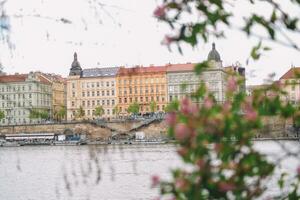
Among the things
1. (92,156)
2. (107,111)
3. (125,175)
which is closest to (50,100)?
(92,156)

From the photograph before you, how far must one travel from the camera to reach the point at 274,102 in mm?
1737

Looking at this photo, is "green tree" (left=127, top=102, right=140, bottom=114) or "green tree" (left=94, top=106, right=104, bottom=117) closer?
"green tree" (left=127, top=102, right=140, bottom=114)

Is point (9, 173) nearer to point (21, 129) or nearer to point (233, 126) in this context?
point (233, 126)

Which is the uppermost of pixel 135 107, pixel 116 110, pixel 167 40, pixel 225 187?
pixel 116 110

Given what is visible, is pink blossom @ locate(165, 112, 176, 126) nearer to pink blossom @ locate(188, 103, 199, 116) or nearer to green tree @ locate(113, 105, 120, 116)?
pink blossom @ locate(188, 103, 199, 116)

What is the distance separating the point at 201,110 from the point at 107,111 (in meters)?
76.4

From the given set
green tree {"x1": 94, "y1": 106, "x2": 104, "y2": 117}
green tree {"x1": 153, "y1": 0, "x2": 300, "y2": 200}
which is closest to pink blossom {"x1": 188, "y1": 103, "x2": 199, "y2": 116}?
green tree {"x1": 153, "y1": 0, "x2": 300, "y2": 200}

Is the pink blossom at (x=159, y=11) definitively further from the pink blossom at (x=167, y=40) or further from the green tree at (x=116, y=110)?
the green tree at (x=116, y=110)

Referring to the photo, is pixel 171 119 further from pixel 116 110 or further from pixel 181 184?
pixel 116 110

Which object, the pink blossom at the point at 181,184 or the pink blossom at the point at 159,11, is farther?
the pink blossom at the point at 159,11

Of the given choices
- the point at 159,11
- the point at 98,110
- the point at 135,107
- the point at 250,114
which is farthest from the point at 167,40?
the point at 98,110

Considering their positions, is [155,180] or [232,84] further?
[232,84]

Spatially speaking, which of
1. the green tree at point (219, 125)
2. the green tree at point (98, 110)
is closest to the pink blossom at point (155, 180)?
the green tree at point (219, 125)

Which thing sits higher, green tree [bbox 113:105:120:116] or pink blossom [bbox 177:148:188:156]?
green tree [bbox 113:105:120:116]
